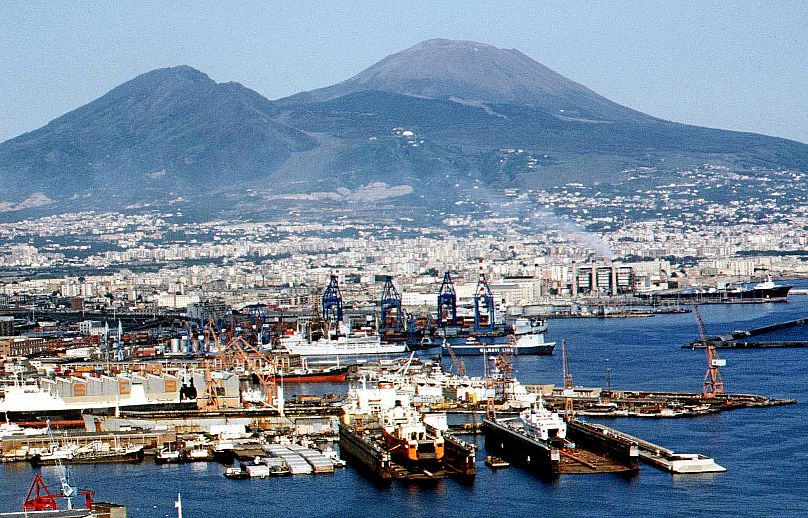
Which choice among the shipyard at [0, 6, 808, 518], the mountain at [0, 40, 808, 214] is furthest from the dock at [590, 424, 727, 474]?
the mountain at [0, 40, 808, 214]

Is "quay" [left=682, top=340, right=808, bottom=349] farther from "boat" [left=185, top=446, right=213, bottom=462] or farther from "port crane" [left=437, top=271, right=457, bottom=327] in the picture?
"boat" [left=185, top=446, right=213, bottom=462]

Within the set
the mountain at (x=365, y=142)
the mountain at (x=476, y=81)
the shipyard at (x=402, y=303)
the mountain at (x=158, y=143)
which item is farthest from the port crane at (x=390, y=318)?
the mountain at (x=476, y=81)

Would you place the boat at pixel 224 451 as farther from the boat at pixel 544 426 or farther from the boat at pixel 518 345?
the boat at pixel 518 345

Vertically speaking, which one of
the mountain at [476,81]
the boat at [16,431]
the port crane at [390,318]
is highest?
the mountain at [476,81]

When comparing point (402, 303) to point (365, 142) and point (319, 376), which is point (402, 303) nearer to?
point (319, 376)

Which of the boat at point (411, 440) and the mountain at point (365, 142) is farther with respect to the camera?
the mountain at point (365, 142)

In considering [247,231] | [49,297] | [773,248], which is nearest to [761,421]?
[49,297]

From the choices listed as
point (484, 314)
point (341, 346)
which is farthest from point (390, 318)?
point (341, 346)
